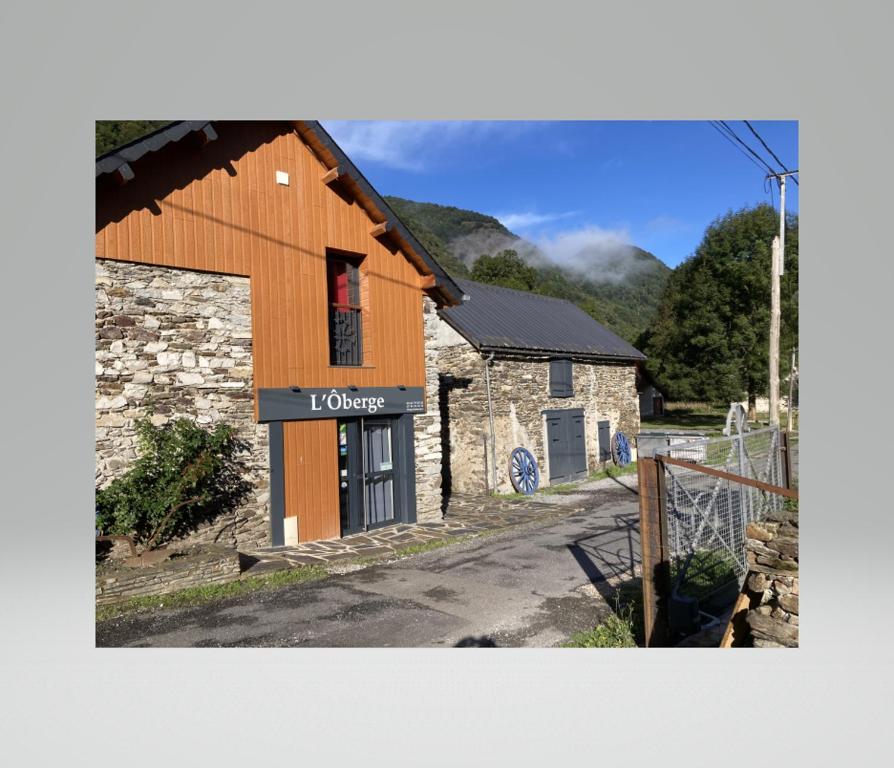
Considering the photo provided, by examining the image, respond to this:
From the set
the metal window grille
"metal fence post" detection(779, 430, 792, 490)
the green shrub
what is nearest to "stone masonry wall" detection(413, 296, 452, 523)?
the metal window grille

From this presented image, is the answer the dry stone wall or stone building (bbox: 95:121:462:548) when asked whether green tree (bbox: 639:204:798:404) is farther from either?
the dry stone wall

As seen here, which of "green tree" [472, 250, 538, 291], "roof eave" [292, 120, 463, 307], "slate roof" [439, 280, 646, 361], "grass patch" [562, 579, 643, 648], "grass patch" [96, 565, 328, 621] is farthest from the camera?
"green tree" [472, 250, 538, 291]

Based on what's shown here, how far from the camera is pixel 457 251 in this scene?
3112 centimetres

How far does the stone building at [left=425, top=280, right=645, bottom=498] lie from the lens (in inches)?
495

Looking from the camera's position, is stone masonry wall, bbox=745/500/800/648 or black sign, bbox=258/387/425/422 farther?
black sign, bbox=258/387/425/422

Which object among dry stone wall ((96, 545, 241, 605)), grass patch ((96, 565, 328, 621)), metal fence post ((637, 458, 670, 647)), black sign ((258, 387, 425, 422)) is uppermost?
black sign ((258, 387, 425, 422))

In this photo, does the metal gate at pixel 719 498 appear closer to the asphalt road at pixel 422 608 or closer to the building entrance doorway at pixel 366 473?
the asphalt road at pixel 422 608

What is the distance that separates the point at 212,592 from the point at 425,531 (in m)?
3.56

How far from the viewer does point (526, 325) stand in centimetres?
1502

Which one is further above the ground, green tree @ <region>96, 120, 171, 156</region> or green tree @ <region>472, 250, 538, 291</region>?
green tree @ <region>472, 250, 538, 291</region>

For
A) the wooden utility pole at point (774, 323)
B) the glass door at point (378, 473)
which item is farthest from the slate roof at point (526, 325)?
the wooden utility pole at point (774, 323)

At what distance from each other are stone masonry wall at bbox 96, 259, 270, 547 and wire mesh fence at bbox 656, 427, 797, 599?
180 inches

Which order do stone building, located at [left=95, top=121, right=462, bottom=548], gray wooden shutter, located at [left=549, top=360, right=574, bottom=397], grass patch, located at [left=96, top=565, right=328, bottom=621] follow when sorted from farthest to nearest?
gray wooden shutter, located at [left=549, top=360, right=574, bottom=397], stone building, located at [left=95, top=121, right=462, bottom=548], grass patch, located at [left=96, top=565, right=328, bottom=621]

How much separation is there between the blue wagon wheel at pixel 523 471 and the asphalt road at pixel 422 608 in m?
4.99
